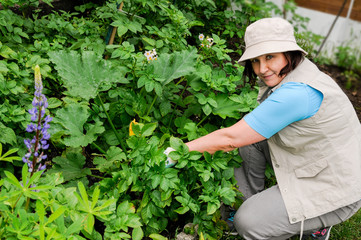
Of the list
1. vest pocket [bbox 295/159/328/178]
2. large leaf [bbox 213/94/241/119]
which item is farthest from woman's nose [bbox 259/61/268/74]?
vest pocket [bbox 295/159/328/178]

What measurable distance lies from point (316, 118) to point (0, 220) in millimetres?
1530

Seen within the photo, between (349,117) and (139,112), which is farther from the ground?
(349,117)

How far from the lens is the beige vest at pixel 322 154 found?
2023 millimetres

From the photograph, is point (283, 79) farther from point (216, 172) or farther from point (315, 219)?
point (315, 219)

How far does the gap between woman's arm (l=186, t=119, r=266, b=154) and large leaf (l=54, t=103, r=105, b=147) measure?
0.54 metres

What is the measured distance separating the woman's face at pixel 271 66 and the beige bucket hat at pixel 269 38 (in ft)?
0.21

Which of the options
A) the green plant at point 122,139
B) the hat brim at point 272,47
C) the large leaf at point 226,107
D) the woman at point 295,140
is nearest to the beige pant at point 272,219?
the woman at point 295,140

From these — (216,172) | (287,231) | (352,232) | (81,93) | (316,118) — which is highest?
(316,118)

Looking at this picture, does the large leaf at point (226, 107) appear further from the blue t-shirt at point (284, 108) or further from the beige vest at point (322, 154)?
the blue t-shirt at point (284, 108)

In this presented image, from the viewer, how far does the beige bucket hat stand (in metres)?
1.98

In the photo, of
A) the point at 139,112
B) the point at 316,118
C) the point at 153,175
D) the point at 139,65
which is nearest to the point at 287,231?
the point at 316,118

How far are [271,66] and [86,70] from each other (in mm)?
1066

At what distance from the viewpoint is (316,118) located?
201cm

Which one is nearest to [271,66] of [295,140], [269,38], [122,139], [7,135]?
[269,38]
